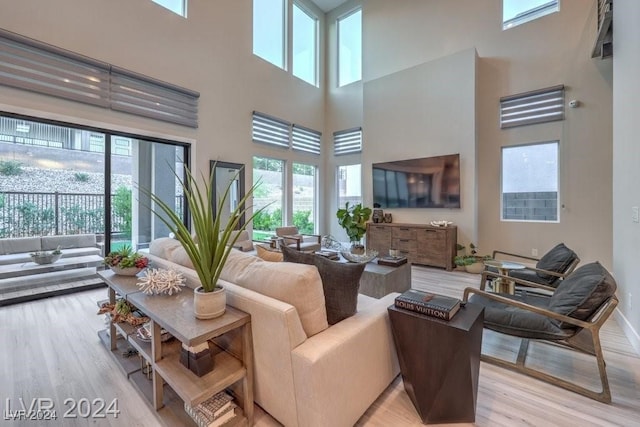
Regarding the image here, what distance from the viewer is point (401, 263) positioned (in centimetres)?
332

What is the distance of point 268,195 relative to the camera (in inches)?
243

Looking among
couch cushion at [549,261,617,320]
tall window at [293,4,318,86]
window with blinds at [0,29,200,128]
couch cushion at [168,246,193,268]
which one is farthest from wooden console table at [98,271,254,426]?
tall window at [293,4,318,86]

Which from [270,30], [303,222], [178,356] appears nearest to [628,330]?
[178,356]

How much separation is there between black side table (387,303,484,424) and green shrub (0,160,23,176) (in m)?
4.69

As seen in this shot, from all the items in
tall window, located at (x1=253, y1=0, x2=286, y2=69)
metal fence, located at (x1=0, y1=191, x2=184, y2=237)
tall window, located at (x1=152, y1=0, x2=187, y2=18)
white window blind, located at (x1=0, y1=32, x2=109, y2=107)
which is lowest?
metal fence, located at (x1=0, y1=191, x2=184, y2=237)

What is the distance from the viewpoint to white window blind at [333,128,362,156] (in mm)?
6766

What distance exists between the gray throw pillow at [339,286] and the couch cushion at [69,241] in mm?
4105

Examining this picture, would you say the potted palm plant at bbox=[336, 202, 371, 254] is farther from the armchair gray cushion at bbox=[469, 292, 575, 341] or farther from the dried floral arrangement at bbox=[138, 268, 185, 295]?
the dried floral arrangement at bbox=[138, 268, 185, 295]

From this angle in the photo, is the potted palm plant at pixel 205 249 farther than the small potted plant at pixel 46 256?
No

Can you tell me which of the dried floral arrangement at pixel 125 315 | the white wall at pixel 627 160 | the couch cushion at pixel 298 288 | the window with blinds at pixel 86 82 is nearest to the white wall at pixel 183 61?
the window with blinds at pixel 86 82

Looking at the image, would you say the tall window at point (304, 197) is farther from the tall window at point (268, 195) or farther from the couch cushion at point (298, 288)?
the couch cushion at point (298, 288)

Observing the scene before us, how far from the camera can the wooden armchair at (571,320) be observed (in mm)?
1694

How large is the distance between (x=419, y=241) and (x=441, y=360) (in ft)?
12.8

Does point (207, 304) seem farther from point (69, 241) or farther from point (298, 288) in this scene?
point (69, 241)
